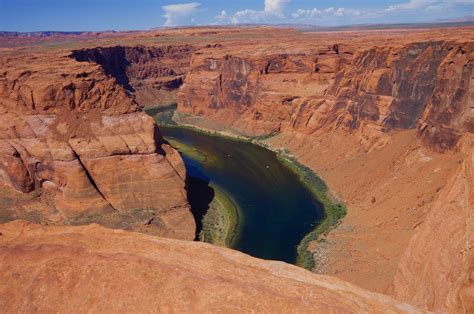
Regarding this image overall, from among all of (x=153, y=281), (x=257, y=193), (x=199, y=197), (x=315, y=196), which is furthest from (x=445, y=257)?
(x=199, y=197)

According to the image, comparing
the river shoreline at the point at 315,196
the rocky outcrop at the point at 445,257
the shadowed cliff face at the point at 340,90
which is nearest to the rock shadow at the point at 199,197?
the river shoreline at the point at 315,196

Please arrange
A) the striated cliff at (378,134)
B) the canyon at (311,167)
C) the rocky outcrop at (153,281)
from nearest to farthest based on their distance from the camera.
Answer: the rocky outcrop at (153,281) → the canyon at (311,167) → the striated cliff at (378,134)

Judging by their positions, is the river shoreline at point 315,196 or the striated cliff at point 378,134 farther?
the river shoreline at point 315,196

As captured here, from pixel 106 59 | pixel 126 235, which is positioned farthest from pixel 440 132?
pixel 106 59

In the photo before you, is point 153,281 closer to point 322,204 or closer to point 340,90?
point 322,204

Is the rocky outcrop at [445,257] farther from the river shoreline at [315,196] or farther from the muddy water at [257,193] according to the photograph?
the muddy water at [257,193]

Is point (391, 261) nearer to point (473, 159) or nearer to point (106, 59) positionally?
point (473, 159)

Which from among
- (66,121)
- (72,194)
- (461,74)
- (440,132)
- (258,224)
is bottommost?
(258,224)
